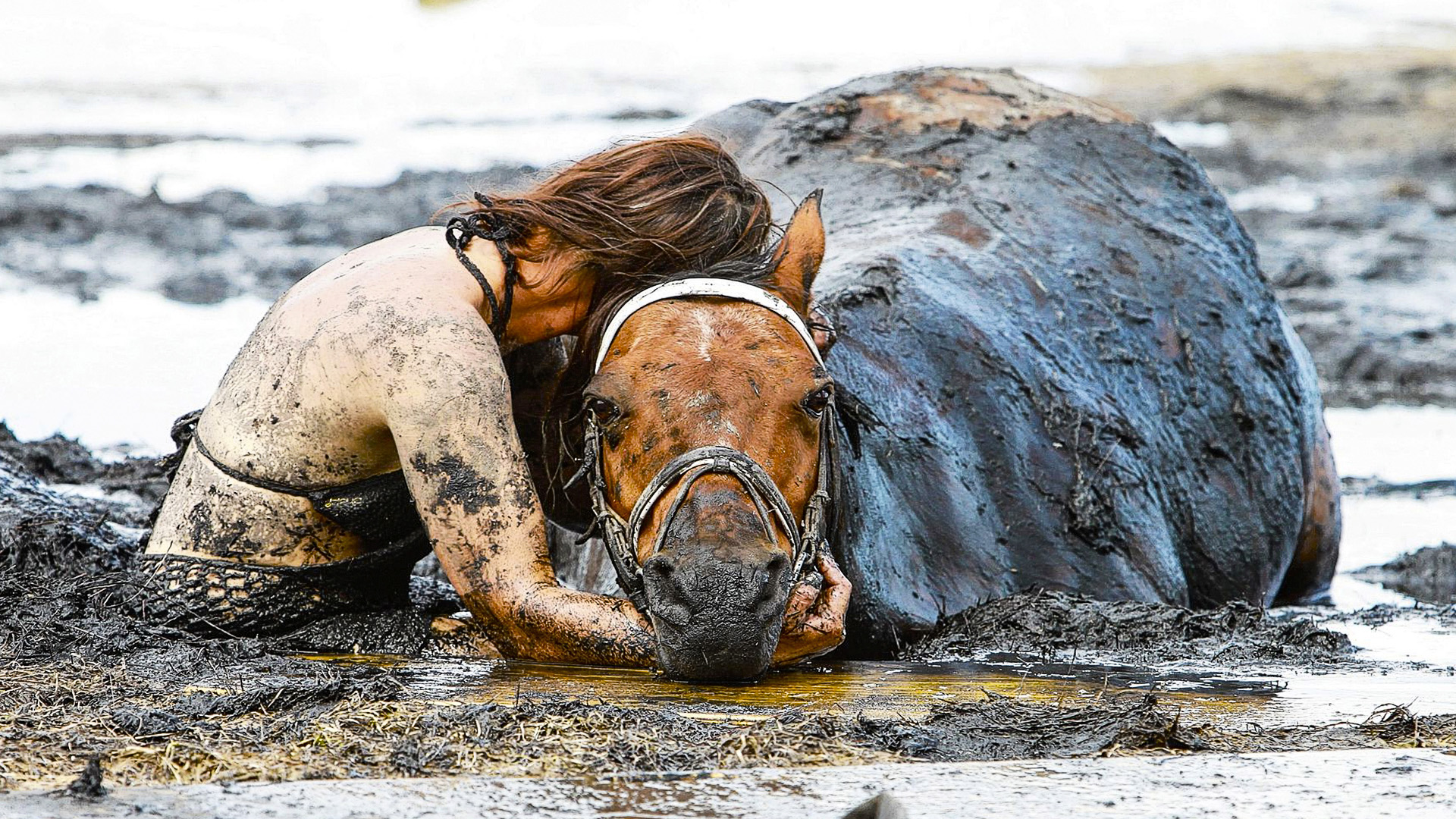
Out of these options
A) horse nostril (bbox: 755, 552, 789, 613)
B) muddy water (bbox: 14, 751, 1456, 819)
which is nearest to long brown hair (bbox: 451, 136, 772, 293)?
horse nostril (bbox: 755, 552, 789, 613)

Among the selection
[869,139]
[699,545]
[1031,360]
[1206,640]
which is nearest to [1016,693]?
[699,545]

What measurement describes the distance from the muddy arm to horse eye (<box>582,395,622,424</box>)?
209 millimetres

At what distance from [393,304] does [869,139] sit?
127 inches

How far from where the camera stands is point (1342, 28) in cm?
3072

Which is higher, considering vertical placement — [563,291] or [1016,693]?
[563,291]

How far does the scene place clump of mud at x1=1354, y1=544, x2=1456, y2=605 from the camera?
617 cm

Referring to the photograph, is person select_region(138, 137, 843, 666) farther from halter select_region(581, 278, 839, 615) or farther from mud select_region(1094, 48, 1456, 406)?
mud select_region(1094, 48, 1456, 406)

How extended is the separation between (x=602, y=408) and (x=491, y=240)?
1.92 ft

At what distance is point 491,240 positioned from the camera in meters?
3.75

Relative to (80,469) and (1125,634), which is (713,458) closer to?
(1125,634)

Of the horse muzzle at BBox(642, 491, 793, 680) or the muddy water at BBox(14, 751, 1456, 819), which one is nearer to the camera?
the muddy water at BBox(14, 751, 1456, 819)

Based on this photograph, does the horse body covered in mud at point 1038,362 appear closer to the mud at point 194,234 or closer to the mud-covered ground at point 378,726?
the mud-covered ground at point 378,726

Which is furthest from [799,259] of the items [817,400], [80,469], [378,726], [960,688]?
[80,469]

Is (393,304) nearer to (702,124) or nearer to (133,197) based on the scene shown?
(702,124)
